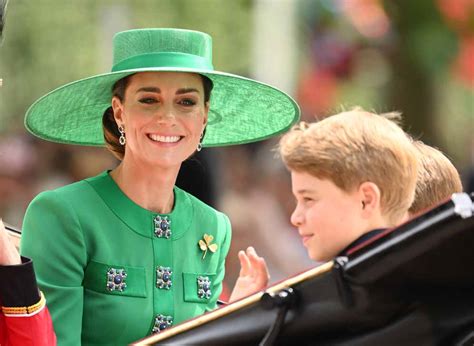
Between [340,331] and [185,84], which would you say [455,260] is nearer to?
[340,331]

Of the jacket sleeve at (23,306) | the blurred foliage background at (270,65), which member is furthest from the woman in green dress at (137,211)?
the blurred foliage background at (270,65)

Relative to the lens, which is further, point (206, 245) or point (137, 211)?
point (206, 245)

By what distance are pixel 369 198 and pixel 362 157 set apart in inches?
3.0

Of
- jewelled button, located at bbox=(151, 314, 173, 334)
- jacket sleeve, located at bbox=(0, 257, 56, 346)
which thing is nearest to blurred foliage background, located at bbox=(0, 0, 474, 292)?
jewelled button, located at bbox=(151, 314, 173, 334)

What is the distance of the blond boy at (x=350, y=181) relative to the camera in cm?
229

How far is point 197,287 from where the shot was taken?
2.81 meters

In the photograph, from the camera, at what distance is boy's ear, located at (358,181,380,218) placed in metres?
2.29

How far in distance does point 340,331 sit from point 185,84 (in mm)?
932

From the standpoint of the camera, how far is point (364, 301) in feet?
6.56

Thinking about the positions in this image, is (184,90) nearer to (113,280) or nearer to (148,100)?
(148,100)

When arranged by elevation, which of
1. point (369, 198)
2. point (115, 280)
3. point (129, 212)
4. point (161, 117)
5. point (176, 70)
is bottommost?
point (115, 280)

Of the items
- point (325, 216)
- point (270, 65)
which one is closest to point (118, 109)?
point (325, 216)

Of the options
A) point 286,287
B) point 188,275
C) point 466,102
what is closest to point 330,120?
point 286,287

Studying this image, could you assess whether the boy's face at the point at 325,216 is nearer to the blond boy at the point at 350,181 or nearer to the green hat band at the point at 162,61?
the blond boy at the point at 350,181
